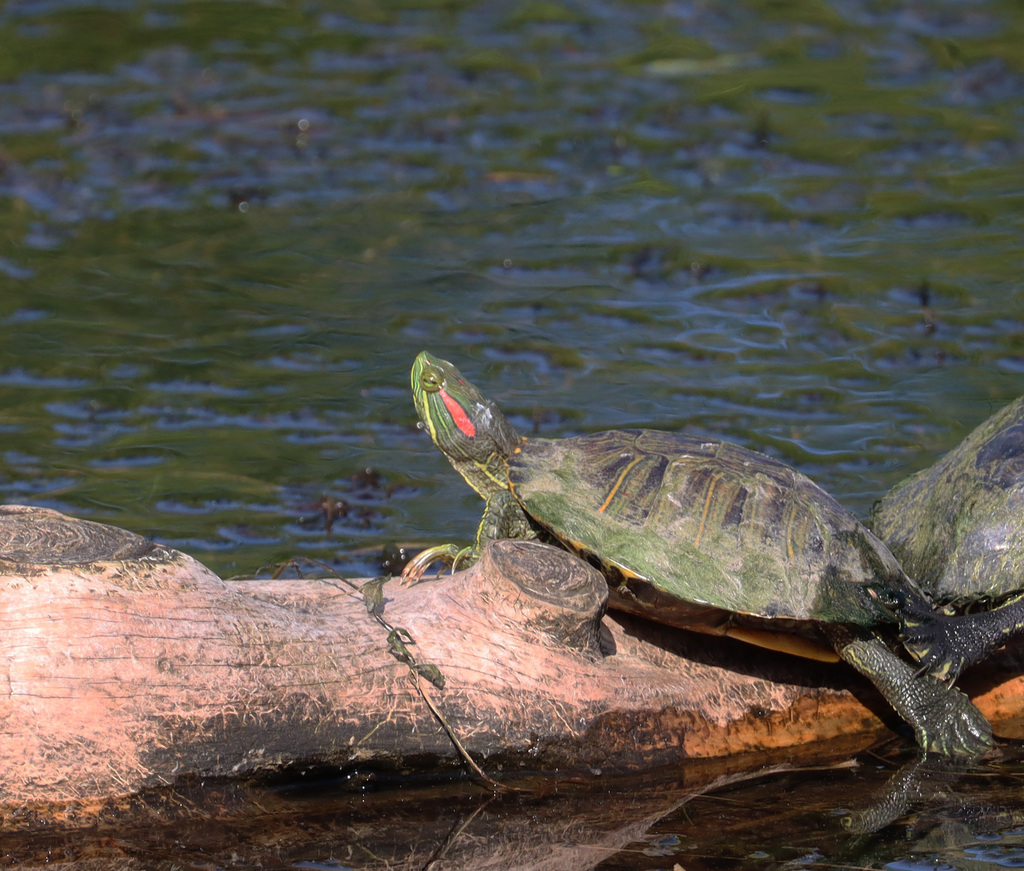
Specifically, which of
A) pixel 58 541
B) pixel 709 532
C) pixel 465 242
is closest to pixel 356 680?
pixel 58 541

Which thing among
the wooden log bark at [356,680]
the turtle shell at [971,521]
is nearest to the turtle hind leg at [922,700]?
the wooden log bark at [356,680]

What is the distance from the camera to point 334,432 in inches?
209

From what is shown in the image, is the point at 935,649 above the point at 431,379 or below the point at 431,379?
below

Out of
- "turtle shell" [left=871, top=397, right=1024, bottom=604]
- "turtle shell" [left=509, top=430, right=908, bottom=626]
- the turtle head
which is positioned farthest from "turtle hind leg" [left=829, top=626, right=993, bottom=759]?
the turtle head

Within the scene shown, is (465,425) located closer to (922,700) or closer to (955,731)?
(922,700)

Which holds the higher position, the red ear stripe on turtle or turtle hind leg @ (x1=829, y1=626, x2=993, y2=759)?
the red ear stripe on turtle

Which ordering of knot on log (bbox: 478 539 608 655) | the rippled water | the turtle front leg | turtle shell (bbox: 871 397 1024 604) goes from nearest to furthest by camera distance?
knot on log (bbox: 478 539 608 655)
turtle shell (bbox: 871 397 1024 604)
the turtle front leg
the rippled water

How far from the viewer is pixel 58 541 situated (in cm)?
295

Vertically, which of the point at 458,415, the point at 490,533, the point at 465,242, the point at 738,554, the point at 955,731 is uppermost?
the point at 465,242

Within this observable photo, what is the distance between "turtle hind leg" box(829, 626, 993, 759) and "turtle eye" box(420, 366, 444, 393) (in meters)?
1.48

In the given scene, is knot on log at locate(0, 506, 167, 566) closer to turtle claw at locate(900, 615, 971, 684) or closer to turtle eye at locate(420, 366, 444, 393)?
turtle eye at locate(420, 366, 444, 393)

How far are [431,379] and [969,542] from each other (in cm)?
169

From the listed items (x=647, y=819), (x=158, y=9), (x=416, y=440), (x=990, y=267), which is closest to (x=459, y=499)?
(x=416, y=440)

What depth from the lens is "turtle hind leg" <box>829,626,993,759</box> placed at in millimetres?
3342
